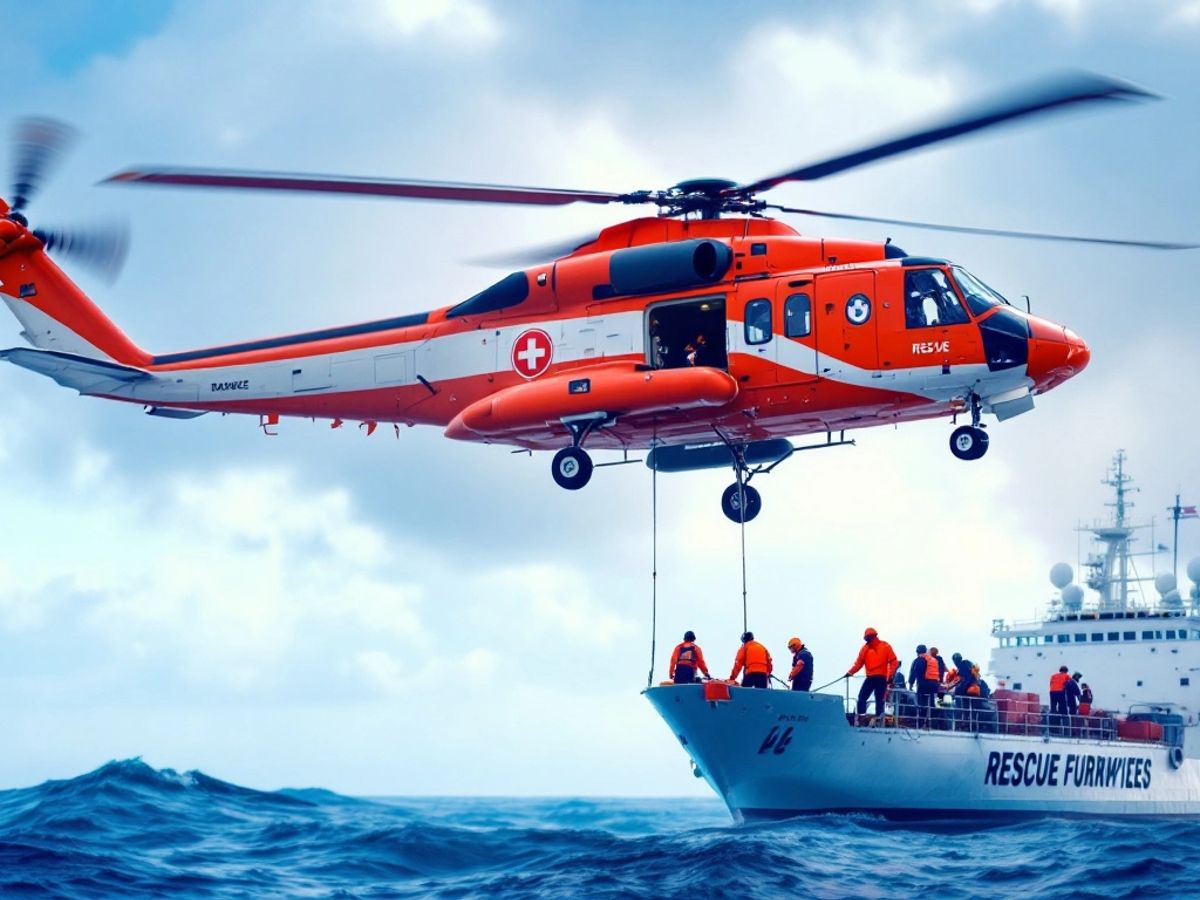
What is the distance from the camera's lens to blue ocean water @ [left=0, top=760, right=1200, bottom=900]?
1472 cm

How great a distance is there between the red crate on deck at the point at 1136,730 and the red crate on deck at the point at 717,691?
14.5 m

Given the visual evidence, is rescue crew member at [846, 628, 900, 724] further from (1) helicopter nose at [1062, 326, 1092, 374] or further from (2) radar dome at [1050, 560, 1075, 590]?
(2) radar dome at [1050, 560, 1075, 590]

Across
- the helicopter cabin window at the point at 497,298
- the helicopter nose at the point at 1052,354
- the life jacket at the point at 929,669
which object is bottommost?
the life jacket at the point at 929,669

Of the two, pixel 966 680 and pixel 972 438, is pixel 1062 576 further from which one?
pixel 972 438

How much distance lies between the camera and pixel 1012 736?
26.2m

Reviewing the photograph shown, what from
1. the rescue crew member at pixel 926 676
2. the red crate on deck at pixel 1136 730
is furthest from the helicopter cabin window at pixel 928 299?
the red crate on deck at pixel 1136 730

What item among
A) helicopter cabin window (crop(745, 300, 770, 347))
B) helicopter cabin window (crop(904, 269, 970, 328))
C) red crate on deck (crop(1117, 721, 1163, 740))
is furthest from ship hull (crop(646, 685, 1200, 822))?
helicopter cabin window (crop(904, 269, 970, 328))

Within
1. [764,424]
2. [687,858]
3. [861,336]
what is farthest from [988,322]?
[687,858]

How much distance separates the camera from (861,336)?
56.2ft

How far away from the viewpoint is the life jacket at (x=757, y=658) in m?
20.7

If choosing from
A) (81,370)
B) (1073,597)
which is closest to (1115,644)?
(1073,597)

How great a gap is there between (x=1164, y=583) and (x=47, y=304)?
1111 inches

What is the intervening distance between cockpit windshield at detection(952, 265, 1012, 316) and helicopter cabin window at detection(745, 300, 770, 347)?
2.27m

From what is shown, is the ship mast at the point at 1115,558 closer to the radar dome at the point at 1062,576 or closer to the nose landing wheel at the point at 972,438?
the radar dome at the point at 1062,576
